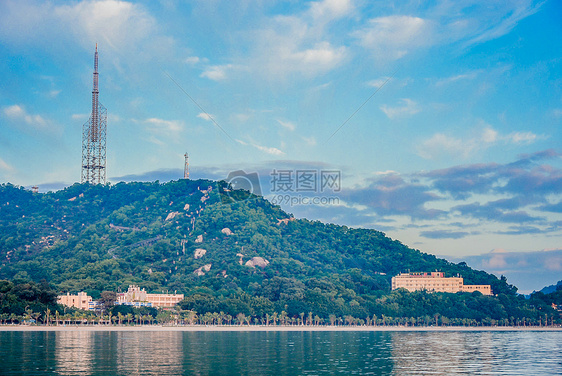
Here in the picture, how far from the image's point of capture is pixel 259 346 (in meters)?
90.7

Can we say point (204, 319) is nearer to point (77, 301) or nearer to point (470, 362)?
point (77, 301)

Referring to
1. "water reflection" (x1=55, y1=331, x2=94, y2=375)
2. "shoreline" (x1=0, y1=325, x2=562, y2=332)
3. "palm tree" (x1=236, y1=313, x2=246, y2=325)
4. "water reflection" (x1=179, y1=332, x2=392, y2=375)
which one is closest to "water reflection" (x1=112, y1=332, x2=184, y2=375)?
"water reflection" (x1=179, y1=332, x2=392, y2=375)

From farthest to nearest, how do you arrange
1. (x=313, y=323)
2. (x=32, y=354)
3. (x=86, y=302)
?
(x=313, y=323) → (x=86, y=302) → (x=32, y=354)

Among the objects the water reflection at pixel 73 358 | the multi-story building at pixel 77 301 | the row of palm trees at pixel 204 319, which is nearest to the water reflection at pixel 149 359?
the water reflection at pixel 73 358

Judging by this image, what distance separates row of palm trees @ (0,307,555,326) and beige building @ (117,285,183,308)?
1603cm

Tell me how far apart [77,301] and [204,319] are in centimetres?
3591

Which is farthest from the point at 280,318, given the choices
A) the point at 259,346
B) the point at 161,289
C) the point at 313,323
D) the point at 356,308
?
the point at 259,346

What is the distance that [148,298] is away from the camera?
18488 cm

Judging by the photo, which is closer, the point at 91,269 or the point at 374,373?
the point at 374,373

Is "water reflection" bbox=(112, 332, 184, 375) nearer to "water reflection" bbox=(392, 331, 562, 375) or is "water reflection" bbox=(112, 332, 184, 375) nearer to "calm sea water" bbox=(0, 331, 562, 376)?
"calm sea water" bbox=(0, 331, 562, 376)

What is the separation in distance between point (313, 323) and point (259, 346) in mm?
94178

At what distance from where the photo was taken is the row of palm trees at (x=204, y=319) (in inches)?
5492

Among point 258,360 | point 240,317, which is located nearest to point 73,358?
point 258,360

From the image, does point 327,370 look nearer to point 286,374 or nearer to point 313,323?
point 286,374
